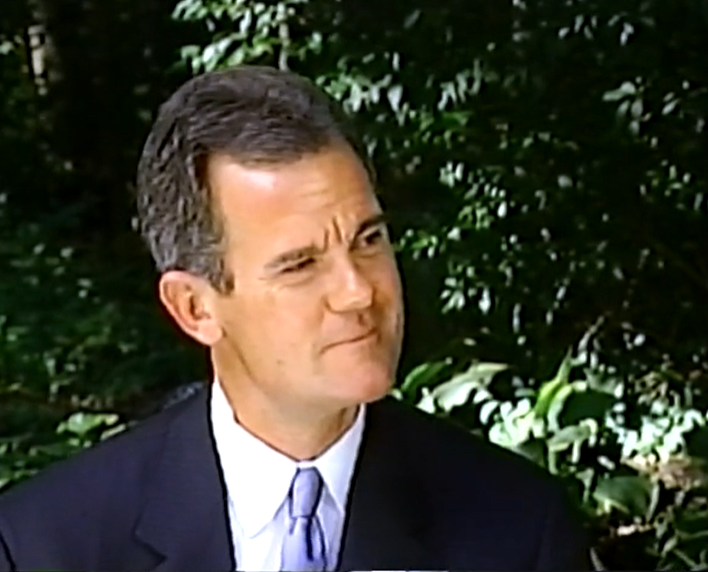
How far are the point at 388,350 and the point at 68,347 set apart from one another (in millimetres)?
320

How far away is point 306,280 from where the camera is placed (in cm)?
109

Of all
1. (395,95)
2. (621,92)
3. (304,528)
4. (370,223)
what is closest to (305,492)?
(304,528)

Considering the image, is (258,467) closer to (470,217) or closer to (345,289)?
(345,289)

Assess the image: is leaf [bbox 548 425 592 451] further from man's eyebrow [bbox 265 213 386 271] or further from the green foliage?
man's eyebrow [bbox 265 213 386 271]

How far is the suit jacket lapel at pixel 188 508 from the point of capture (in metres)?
1.14

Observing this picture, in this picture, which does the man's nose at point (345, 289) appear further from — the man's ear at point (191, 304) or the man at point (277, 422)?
the man's ear at point (191, 304)

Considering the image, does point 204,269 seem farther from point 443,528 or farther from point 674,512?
point 674,512

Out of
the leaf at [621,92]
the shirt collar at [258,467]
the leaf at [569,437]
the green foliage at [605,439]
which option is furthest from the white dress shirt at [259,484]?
the leaf at [621,92]

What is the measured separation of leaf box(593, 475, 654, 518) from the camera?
4.02ft

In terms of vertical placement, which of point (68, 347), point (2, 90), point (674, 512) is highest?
point (2, 90)

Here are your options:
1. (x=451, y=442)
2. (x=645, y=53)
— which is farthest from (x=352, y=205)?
(x=645, y=53)

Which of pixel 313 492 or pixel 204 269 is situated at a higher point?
pixel 204 269

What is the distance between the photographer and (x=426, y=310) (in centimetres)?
121

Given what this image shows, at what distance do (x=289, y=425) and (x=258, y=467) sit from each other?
5 centimetres
